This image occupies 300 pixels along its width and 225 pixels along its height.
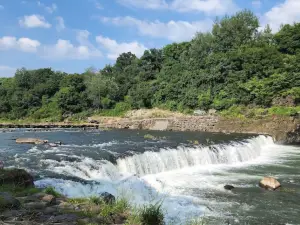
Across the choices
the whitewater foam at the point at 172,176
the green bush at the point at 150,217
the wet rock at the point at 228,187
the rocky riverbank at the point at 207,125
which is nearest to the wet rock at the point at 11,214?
the green bush at the point at 150,217

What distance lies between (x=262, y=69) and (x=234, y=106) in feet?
18.3

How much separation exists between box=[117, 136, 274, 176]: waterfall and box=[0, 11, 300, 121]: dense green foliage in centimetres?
1209

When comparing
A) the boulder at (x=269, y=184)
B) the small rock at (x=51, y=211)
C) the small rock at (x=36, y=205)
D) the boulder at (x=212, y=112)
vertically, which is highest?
the boulder at (x=212, y=112)

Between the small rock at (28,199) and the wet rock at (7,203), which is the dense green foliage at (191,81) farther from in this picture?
the wet rock at (7,203)

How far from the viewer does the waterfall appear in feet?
52.0

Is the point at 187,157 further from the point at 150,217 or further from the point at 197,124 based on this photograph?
the point at 197,124

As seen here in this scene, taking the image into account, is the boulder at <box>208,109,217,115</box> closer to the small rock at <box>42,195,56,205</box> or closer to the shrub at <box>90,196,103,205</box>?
the shrub at <box>90,196,103,205</box>

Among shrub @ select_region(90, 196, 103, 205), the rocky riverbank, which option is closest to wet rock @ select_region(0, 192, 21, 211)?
shrub @ select_region(90, 196, 103, 205)

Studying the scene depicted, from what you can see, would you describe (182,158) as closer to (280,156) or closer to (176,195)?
(176,195)

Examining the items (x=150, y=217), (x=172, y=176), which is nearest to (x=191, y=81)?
(x=172, y=176)

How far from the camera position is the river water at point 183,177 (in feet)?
34.9

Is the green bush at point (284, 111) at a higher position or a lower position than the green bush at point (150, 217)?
higher

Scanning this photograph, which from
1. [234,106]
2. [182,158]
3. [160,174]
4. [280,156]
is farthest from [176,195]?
[234,106]

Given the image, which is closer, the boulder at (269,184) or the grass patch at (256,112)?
the boulder at (269,184)
